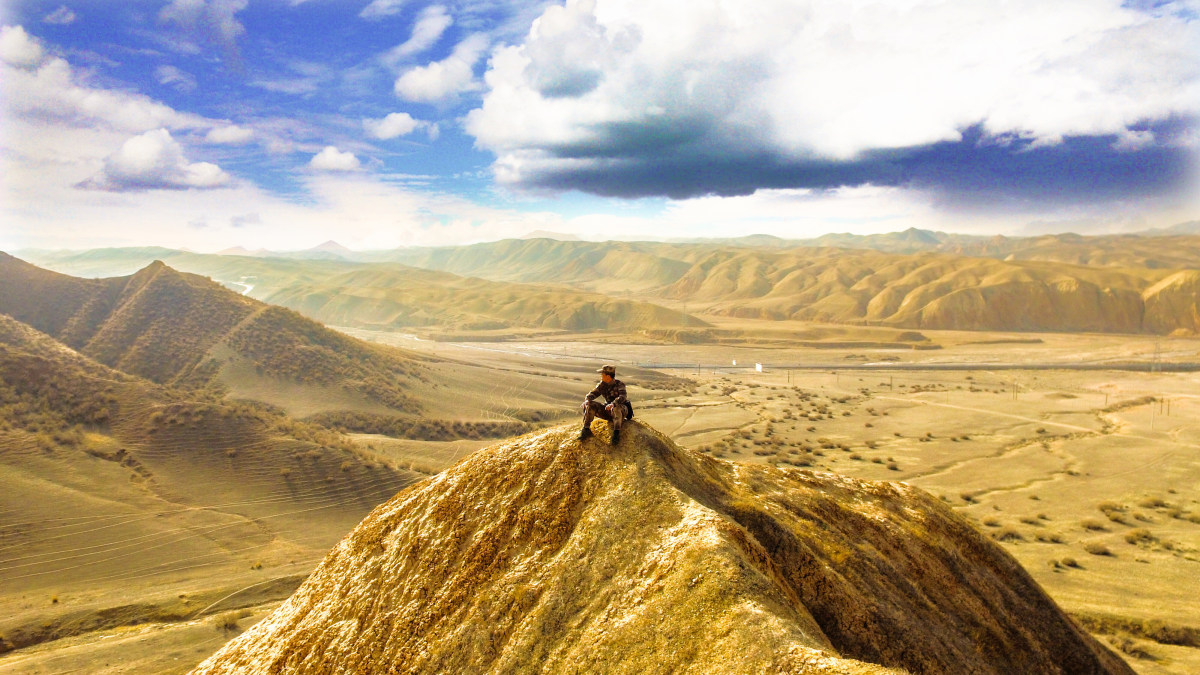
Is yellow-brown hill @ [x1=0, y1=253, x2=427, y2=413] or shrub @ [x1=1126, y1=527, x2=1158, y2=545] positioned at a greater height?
yellow-brown hill @ [x1=0, y1=253, x2=427, y2=413]

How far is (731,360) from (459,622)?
312ft

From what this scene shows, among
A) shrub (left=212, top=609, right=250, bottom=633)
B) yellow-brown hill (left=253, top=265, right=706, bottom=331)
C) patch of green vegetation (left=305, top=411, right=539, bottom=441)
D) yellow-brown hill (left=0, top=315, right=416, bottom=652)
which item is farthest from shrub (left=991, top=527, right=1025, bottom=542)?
yellow-brown hill (left=253, top=265, right=706, bottom=331)

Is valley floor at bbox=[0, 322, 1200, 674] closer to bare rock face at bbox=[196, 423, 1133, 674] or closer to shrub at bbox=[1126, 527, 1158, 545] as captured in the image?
shrub at bbox=[1126, 527, 1158, 545]

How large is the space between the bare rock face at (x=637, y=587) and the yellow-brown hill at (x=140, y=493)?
1268 centimetres

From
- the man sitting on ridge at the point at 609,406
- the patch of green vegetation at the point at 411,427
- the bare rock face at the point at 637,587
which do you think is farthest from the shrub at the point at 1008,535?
the patch of green vegetation at the point at 411,427

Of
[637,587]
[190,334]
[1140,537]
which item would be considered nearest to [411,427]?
[190,334]

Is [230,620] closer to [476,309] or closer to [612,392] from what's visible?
[612,392]

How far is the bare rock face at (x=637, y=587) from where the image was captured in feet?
22.6

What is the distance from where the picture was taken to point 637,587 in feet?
24.5

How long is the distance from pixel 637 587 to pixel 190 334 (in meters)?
52.5

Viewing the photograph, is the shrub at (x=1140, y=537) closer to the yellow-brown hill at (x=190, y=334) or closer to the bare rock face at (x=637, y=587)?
the bare rock face at (x=637, y=587)

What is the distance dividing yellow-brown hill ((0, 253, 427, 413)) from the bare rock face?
38.8 meters

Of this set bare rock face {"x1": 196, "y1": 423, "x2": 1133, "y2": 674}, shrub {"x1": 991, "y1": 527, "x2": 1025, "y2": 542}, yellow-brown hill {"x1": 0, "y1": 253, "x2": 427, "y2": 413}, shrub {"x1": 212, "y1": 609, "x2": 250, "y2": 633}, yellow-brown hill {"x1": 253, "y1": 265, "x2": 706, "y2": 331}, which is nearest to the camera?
bare rock face {"x1": 196, "y1": 423, "x2": 1133, "y2": 674}

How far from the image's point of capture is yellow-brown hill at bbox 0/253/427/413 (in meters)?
46.2
